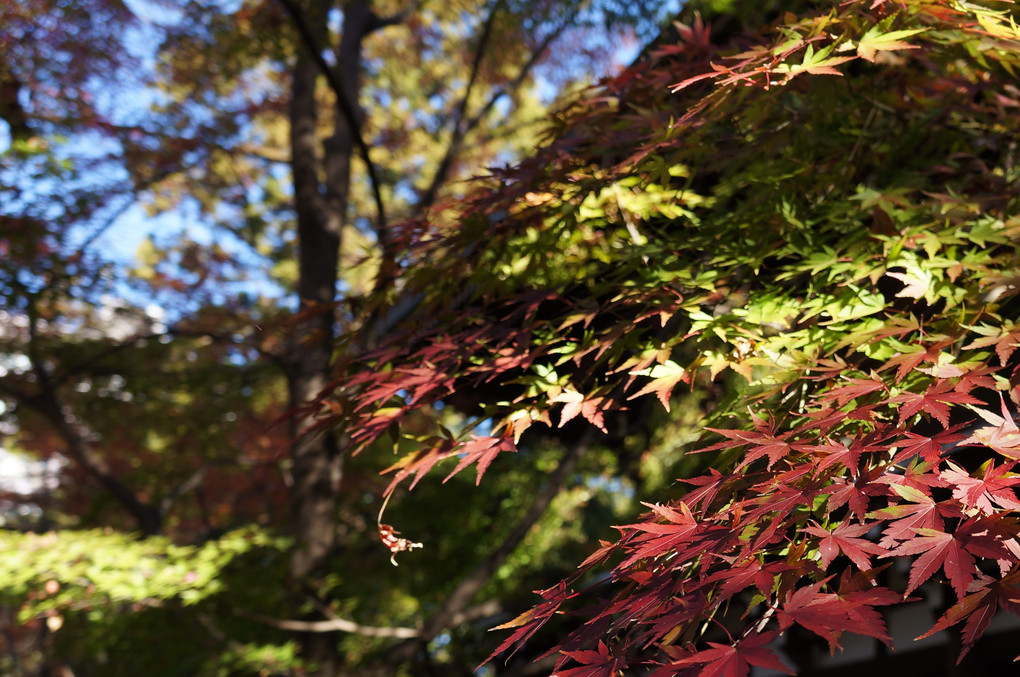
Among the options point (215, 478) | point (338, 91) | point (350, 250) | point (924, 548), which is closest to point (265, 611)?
point (338, 91)

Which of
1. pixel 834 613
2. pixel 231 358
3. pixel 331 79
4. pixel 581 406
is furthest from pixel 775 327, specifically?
pixel 231 358

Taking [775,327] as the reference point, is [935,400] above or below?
below

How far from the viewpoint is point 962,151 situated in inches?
99.4

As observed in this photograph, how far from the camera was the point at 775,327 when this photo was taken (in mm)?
2117

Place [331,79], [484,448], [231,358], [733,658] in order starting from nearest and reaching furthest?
1. [733,658]
2. [484,448]
3. [331,79]
4. [231,358]

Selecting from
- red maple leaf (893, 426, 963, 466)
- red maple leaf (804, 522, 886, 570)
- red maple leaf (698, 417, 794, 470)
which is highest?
red maple leaf (698, 417, 794, 470)

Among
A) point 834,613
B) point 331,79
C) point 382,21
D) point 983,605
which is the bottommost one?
point 983,605

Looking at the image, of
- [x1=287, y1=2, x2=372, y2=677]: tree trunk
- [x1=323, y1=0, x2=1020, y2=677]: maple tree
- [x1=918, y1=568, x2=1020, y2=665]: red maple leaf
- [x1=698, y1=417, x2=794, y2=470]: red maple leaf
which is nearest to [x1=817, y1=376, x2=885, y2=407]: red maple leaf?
[x1=323, y1=0, x2=1020, y2=677]: maple tree

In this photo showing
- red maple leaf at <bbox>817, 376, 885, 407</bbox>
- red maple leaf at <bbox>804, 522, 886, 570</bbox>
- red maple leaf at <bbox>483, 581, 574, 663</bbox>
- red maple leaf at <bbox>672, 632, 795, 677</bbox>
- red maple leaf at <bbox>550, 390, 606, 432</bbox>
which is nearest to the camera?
red maple leaf at <bbox>672, 632, 795, 677</bbox>

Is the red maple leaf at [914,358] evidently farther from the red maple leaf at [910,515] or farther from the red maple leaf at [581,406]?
the red maple leaf at [581,406]

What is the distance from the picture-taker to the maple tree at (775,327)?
1205 mm

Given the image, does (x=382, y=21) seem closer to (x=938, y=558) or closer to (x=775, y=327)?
(x=775, y=327)

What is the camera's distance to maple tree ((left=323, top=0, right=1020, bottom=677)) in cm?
121

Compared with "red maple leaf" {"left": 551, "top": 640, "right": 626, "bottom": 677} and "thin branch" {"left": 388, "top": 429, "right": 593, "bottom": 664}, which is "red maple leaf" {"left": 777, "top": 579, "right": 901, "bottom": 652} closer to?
"red maple leaf" {"left": 551, "top": 640, "right": 626, "bottom": 677}
